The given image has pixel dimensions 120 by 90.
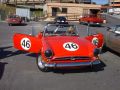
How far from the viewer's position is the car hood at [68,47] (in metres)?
9.82

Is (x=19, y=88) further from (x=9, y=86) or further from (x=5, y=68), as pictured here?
(x=5, y=68)

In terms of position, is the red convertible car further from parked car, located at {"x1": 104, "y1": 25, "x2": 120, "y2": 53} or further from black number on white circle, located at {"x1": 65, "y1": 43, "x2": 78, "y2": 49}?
parked car, located at {"x1": 104, "y1": 25, "x2": 120, "y2": 53}

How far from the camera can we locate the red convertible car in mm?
9633

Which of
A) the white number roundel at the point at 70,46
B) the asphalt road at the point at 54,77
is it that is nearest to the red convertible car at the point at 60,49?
the white number roundel at the point at 70,46

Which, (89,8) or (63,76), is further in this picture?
(89,8)

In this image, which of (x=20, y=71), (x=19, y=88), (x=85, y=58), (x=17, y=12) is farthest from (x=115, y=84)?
(x=17, y=12)

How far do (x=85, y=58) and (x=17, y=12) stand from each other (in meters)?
57.0

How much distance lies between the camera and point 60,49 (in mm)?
9961

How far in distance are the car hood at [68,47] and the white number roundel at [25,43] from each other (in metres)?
0.67

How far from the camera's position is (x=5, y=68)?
10.5m

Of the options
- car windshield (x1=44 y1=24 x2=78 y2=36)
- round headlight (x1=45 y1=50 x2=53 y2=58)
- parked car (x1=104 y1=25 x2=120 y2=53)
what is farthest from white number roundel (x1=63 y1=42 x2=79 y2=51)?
parked car (x1=104 y1=25 x2=120 y2=53)

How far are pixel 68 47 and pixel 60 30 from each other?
6.71 ft

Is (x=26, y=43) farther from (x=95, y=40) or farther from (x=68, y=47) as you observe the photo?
(x=95, y=40)

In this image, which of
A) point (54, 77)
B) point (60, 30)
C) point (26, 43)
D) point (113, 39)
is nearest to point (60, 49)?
point (54, 77)
